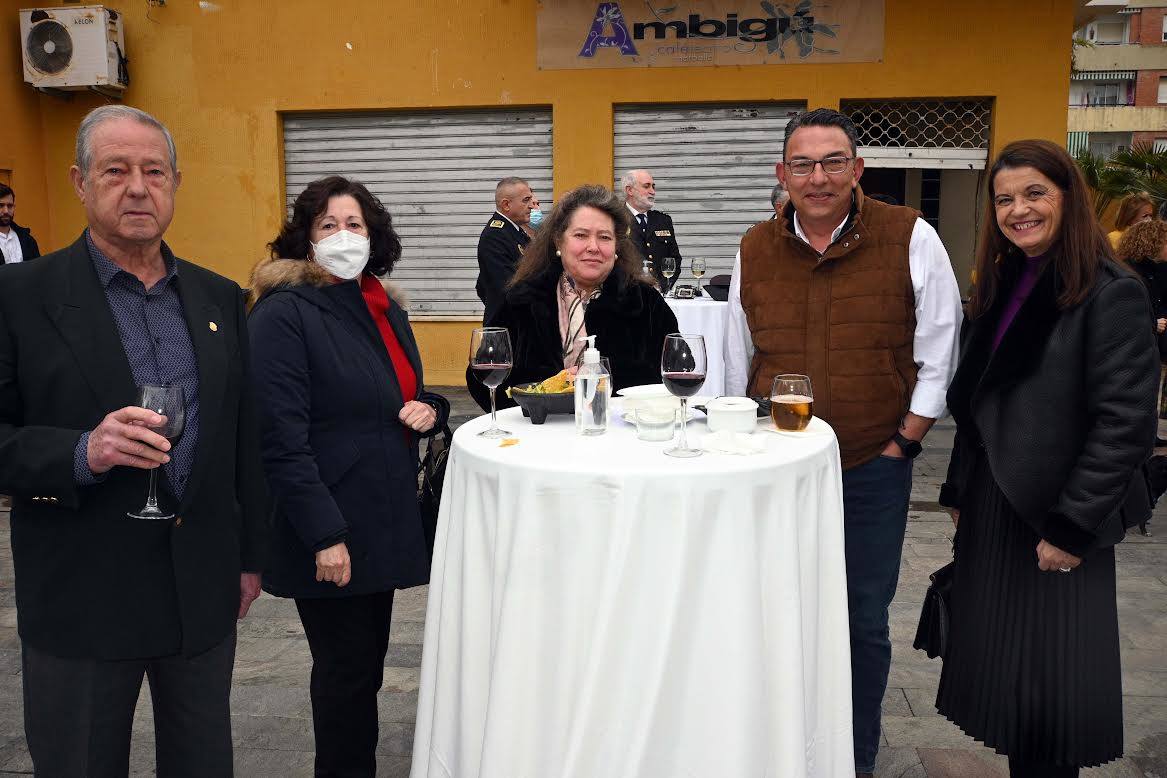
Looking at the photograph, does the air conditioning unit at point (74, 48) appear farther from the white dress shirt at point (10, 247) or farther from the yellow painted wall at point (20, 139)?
the white dress shirt at point (10, 247)

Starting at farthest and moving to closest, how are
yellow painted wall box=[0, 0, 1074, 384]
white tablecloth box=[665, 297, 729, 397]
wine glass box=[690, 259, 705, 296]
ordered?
yellow painted wall box=[0, 0, 1074, 384]
wine glass box=[690, 259, 705, 296]
white tablecloth box=[665, 297, 729, 397]

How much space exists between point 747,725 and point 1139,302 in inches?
53.3

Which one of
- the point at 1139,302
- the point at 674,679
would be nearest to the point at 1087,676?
the point at 1139,302

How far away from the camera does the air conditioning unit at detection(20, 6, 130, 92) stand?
950cm

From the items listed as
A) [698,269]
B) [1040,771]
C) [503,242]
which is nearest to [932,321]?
[1040,771]

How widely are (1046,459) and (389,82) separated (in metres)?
8.88

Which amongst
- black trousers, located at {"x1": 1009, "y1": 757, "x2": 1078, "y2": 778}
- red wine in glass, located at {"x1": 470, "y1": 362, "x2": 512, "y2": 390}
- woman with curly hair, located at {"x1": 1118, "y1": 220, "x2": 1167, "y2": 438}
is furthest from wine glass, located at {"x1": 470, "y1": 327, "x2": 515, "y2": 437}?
woman with curly hair, located at {"x1": 1118, "y1": 220, "x2": 1167, "y2": 438}

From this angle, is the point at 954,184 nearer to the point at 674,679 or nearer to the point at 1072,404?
the point at 1072,404

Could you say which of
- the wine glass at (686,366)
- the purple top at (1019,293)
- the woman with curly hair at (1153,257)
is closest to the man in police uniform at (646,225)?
the woman with curly hair at (1153,257)

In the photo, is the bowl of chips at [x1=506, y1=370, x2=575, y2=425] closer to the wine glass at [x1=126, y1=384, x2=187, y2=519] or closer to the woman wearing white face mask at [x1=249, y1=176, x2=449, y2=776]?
the woman wearing white face mask at [x1=249, y1=176, x2=449, y2=776]

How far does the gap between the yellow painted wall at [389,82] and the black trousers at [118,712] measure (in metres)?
8.11

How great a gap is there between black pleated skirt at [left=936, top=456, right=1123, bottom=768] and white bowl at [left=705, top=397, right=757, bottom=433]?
27.9 inches

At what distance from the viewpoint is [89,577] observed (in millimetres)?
1786

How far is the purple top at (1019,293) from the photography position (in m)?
2.31
